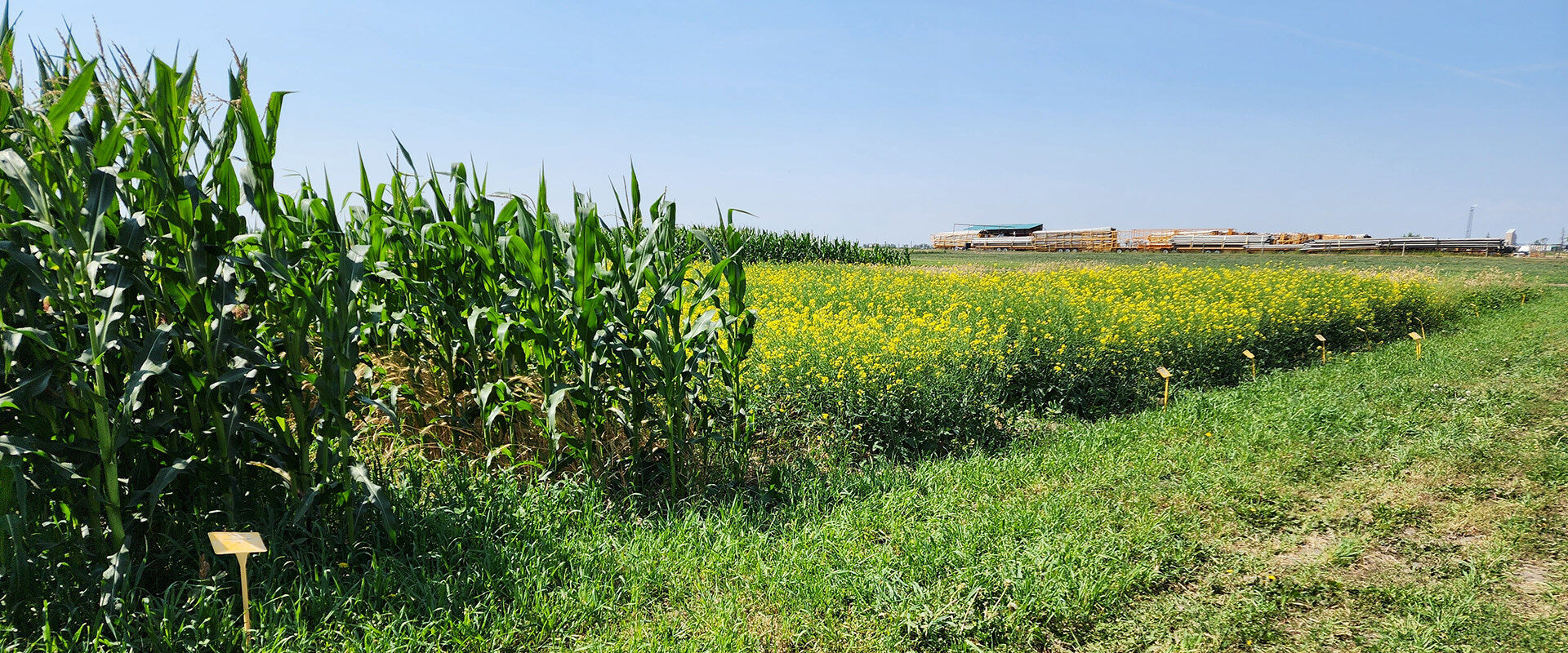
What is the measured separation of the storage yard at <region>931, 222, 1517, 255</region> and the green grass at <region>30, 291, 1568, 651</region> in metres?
34.8

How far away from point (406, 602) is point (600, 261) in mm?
1835

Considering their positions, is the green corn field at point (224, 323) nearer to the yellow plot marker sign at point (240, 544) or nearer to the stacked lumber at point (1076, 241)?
the yellow plot marker sign at point (240, 544)

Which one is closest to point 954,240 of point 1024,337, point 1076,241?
point 1076,241

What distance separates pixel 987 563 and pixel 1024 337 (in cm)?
393

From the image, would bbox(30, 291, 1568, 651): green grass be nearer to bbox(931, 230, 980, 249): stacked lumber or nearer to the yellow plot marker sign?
the yellow plot marker sign

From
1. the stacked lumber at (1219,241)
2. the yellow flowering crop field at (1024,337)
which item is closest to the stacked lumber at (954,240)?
the stacked lumber at (1219,241)

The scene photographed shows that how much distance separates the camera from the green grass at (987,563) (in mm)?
2678

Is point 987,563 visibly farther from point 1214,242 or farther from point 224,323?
point 1214,242

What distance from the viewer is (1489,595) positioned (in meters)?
3.10

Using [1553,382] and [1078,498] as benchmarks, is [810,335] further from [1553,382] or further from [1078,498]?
[1553,382]

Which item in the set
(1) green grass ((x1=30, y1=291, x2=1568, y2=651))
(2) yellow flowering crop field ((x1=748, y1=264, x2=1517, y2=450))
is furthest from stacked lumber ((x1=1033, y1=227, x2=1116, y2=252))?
(1) green grass ((x1=30, y1=291, x2=1568, y2=651))

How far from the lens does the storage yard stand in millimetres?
31203

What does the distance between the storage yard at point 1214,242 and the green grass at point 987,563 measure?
34.8 meters

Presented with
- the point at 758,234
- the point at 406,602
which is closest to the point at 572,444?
the point at 406,602
